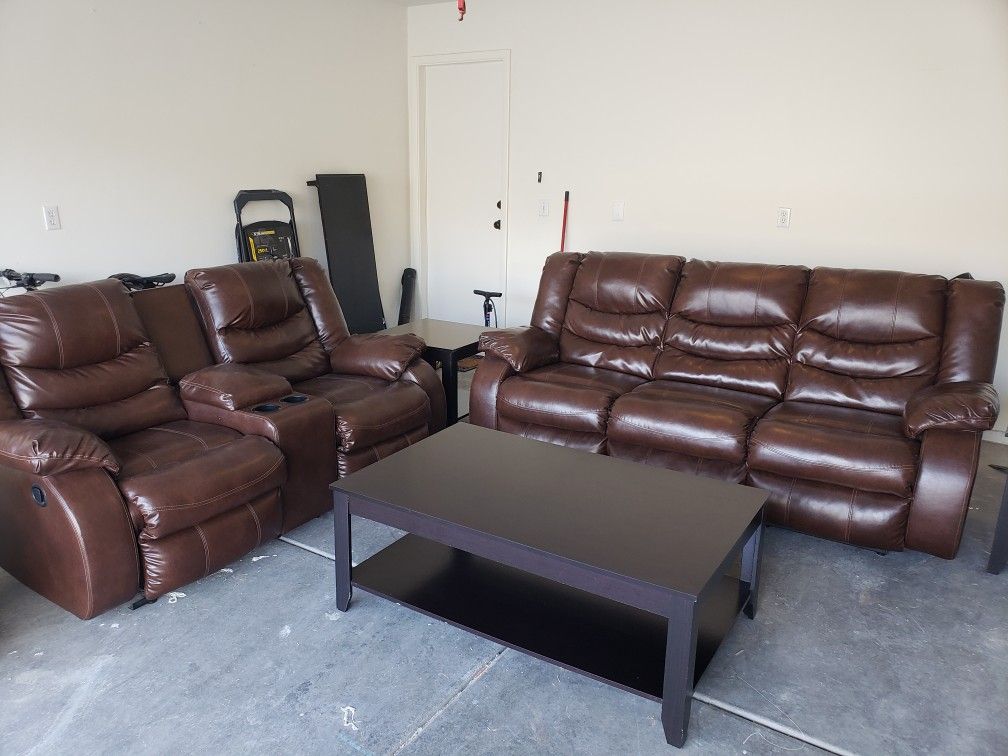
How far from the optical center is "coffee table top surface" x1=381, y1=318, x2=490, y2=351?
12.8 ft

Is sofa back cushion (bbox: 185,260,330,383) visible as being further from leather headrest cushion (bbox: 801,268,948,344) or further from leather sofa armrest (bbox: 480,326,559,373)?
leather headrest cushion (bbox: 801,268,948,344)

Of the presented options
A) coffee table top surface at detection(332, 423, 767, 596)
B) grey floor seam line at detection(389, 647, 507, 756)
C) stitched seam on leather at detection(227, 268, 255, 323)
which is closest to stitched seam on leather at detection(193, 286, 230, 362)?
stitched seam on leather at detection(227, 268, 255, 323)

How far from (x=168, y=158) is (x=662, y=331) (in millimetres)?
2762

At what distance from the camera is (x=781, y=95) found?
4238 mm

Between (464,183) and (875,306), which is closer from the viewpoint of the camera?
(875,306)

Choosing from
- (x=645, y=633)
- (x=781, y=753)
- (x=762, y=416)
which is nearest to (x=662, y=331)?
(x=762, y=416)

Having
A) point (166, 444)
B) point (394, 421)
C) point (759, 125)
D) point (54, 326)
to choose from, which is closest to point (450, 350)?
point (394, 421)

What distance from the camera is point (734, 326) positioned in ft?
12.0

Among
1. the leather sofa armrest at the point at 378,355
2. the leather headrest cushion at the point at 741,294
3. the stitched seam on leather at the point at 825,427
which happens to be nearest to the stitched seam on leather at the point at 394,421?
the leather sofa armrest at the point at 378,355

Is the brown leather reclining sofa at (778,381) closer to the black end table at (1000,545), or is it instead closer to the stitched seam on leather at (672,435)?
the stitched seam on leather at (672,435)

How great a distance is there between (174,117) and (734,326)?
311 centimetres

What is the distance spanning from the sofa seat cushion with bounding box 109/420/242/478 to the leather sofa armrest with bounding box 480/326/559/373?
53.0 inches

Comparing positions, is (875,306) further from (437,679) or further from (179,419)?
(179,419)

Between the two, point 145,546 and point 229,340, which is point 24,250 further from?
point 145,546
